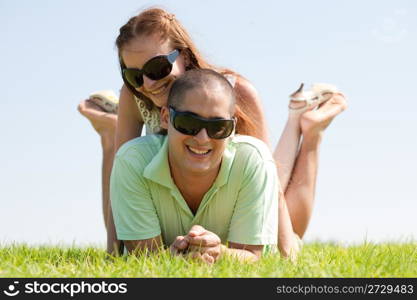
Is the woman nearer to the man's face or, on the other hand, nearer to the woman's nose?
the woman's nose

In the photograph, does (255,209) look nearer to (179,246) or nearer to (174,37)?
(179,246)

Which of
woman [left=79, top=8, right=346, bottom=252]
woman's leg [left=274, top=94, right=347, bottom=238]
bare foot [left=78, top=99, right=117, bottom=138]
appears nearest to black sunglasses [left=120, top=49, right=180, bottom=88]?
woman [left=79, top=8, right=346, bottom=252]

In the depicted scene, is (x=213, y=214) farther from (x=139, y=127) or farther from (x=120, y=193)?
(x=139, y=127)

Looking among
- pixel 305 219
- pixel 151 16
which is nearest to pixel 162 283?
pixel 151 16

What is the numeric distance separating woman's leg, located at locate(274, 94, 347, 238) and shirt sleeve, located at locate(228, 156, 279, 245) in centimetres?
203

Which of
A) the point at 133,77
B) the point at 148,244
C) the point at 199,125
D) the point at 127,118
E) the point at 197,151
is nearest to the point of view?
the point at 199,125

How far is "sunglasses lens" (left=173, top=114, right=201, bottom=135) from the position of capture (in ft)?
17.0

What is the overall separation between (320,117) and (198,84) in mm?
3102

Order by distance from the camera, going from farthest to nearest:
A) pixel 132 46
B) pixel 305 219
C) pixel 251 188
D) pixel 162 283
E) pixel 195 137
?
pixel 305 219 → pixel 132 46 → pixel 251 188 → pixel 195 137 → pixel 162 283

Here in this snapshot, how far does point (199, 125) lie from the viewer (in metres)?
5.18

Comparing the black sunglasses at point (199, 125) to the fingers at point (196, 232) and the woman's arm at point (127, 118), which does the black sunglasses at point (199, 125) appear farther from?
the woman's arm at point (127, 118)

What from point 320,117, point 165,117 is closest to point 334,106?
point 320,117

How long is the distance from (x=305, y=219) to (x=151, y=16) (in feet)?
9.47

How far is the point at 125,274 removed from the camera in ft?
15.1
